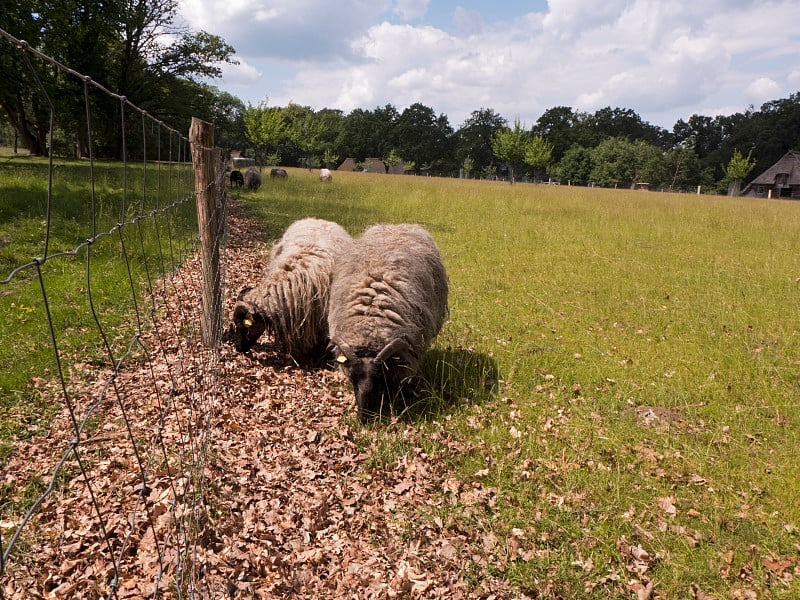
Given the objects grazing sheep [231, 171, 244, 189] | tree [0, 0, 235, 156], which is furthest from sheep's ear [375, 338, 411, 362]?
grazing sheep [231, 171, 244, 189]

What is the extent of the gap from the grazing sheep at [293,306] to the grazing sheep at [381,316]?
1.32 ft

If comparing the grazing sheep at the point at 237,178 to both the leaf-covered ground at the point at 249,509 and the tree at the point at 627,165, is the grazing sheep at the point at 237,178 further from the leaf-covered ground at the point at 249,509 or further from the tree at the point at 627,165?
the tree at the point at 627,165

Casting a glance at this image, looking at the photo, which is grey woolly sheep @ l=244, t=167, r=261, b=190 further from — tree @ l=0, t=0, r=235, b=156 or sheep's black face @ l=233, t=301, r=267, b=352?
sheep's black face @ l=233, t=301, r=267, b=352

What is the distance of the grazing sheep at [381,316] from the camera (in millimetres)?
4406

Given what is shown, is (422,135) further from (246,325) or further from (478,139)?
(246,325)

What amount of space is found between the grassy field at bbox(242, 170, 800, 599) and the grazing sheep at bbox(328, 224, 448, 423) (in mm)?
500

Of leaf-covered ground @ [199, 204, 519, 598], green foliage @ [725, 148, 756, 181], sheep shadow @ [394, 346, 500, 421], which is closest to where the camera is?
leaf-covered ground @ [199, 204, 519, 598]

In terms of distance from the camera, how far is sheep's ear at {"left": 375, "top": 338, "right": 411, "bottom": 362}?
432cm

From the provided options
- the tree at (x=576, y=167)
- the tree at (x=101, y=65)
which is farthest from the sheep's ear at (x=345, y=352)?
the tree at (x=576, y=167)

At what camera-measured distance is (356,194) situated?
22094 millimetres

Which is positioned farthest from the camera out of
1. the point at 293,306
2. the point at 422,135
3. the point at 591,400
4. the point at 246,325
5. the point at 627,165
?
the point at 422,135

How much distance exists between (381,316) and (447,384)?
1.26 metres

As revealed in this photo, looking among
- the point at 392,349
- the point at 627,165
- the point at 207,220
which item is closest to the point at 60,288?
the point at 207,220

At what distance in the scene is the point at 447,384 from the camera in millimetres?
5219
